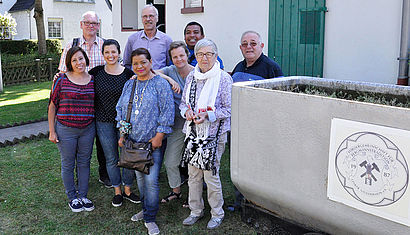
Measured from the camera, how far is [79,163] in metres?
4.63

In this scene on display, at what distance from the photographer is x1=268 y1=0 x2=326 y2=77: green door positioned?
612 centimetres

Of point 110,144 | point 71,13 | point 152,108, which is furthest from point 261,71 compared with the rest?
point 71,13

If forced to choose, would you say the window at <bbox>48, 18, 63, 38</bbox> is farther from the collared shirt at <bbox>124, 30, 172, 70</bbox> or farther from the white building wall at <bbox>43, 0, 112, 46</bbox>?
the collared shirt at <bbox>124, 30, 172, 70</bbox>

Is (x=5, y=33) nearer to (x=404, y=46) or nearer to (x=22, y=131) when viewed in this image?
(x=22, y=131)

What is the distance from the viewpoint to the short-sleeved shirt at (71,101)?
4.32 metres

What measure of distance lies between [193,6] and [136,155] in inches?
198

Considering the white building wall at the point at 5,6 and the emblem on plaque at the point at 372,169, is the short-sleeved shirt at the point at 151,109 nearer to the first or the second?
the emblem on plaque at the point at 372,169

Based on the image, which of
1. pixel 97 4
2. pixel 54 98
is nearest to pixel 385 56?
pixel 54 98

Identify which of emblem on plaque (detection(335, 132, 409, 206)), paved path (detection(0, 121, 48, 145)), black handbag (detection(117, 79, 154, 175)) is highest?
emblem on plaque (detection(335, 132, 409, 206))

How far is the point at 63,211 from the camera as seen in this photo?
4.61m

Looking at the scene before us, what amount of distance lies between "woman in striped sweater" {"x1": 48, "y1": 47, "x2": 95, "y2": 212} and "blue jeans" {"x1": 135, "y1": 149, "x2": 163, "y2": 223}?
84cm

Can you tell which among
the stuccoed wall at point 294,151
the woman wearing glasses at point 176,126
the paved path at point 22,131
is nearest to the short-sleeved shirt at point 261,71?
the woman wearing glasses at point 176,126

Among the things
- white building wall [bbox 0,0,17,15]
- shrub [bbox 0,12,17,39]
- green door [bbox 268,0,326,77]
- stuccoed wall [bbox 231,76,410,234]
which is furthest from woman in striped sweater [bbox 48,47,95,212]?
white building wall [bbox 0,0,17,15]

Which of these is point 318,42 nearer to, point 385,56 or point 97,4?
point 385,56
